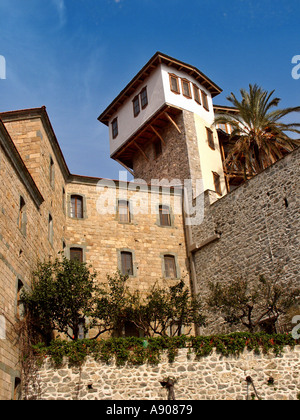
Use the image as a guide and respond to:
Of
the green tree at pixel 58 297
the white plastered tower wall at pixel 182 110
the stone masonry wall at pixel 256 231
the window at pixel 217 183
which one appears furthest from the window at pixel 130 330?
the window at pixel 217 183

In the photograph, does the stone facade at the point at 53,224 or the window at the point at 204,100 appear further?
the window at the point at 204,100

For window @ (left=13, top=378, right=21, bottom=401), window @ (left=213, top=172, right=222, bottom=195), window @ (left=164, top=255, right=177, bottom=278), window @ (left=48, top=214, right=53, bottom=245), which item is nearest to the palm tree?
window @ (left=213, top=172, right=222, bottom=195)

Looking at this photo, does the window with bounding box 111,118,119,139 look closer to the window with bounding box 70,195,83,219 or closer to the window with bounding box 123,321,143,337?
the window with bounding box 70,195,83,219

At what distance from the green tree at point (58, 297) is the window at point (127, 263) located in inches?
232

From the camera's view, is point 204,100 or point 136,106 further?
point 204,100

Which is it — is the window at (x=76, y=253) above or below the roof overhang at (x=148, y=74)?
below

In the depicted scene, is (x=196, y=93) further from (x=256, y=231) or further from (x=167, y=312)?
(x=167, y=312)

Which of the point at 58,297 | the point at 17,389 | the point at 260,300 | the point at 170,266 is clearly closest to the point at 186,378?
the point at 58,297

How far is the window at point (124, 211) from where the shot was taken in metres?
26.4

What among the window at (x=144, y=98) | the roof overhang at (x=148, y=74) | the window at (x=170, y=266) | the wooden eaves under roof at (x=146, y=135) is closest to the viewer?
the window at (x=170, y=266)

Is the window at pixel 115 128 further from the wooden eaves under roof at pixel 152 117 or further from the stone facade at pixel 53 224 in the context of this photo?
the stone facade at pixel 53 224

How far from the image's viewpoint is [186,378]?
16.7 metres

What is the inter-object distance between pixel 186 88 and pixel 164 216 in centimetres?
942
